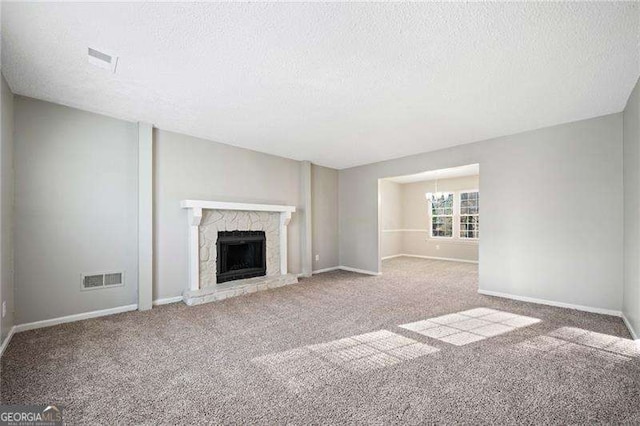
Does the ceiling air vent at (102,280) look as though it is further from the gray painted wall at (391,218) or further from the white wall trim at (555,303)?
the gray painted wall at (391,218)

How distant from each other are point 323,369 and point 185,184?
3290mm

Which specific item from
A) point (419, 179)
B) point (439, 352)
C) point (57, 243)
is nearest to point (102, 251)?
point (57, 243)

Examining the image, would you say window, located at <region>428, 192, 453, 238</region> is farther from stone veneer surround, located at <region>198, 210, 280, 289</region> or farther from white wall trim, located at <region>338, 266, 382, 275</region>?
stone veneer surround, located at <region>198, 210, 280, 289</region>

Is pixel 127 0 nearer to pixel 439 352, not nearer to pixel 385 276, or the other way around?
pixel 439 352

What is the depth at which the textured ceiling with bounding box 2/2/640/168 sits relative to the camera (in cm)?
171

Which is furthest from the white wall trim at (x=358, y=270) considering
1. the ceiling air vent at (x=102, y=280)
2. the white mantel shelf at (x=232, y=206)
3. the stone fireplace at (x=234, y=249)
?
the ceiling air vent at (x=102, y=280)

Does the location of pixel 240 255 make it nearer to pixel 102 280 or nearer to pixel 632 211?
pixel 102 280

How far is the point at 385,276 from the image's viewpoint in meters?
5.70

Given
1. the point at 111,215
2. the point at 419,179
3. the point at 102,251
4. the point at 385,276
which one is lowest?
the point at 385,276

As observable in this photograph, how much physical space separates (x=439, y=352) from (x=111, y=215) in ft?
12.9

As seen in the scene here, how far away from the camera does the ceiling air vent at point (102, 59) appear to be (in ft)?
6.94

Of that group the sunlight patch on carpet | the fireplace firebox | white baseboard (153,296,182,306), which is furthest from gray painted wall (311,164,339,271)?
the sunlight patch on carpet

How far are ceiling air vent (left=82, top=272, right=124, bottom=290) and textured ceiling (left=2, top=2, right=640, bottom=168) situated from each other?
1965mm

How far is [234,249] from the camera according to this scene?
468cm
